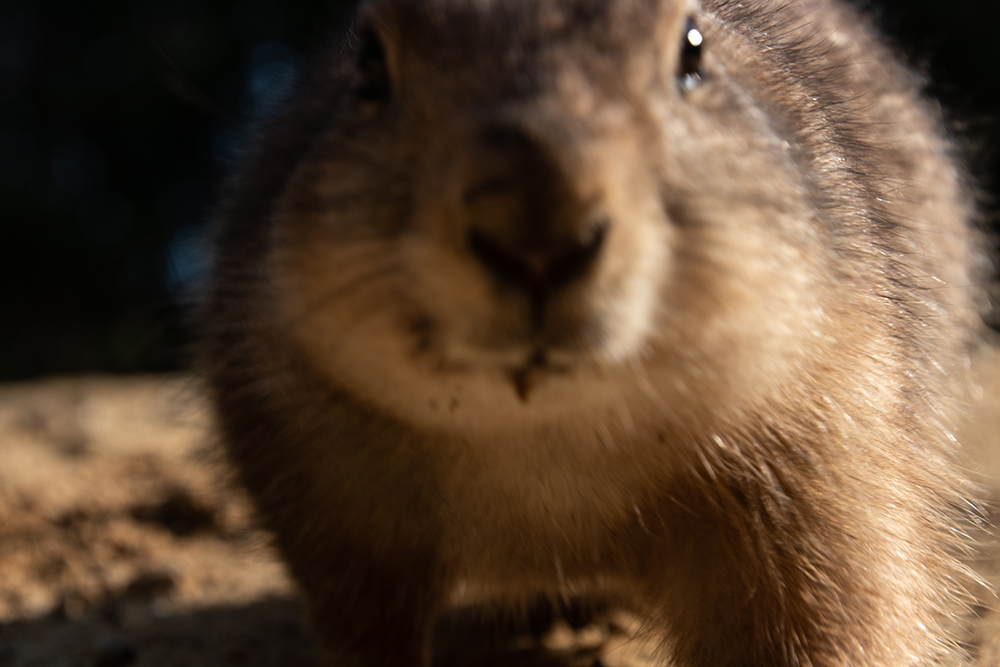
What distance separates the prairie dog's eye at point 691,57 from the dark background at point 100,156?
9.44m

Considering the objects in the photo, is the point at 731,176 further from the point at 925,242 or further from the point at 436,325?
the point at 925,242

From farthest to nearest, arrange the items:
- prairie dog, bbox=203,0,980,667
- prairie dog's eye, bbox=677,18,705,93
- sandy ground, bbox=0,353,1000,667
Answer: sandy ground, bbox=0,353,1000,667
prairie dog's eye, bbox=677,18,705,93
prairie dog, bbox=203,0,980,667

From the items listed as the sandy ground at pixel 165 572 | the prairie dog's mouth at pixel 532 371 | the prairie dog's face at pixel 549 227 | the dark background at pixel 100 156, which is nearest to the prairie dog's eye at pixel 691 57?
Answer: the prairie dog's face at pixel 549 227

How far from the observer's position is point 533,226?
1.39 metres

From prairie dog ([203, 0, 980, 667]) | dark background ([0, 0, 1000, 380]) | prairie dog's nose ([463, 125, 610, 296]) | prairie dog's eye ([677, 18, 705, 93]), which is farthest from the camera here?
dark background ([0, 0, 1000, 380])

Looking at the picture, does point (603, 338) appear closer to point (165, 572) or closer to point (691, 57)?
point (691, 57)

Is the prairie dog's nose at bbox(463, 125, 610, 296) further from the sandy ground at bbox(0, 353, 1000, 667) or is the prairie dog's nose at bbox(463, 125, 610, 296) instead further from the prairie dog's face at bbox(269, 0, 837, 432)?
the sandy ground at bbox(0, 353, 1000, 667)

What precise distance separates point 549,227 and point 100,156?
37.4 feet

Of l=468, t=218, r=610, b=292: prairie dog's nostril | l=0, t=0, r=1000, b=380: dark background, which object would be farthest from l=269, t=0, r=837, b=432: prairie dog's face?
l=0, t=0, r=1000, b=380: dark background

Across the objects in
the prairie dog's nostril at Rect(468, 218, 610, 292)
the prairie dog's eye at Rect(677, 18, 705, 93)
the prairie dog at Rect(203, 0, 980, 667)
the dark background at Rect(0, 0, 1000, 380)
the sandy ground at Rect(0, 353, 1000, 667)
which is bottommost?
the dark background at Rect(0, 0, 1000, 380)

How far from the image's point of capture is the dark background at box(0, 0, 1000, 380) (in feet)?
35.4

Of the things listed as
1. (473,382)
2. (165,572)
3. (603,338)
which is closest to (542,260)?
(603,338)

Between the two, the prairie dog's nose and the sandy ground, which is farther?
the sandy ground

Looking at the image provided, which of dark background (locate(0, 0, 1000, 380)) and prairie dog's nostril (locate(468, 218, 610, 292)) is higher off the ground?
prairie dog's nostril (locate(468, 218, 610, 292))
